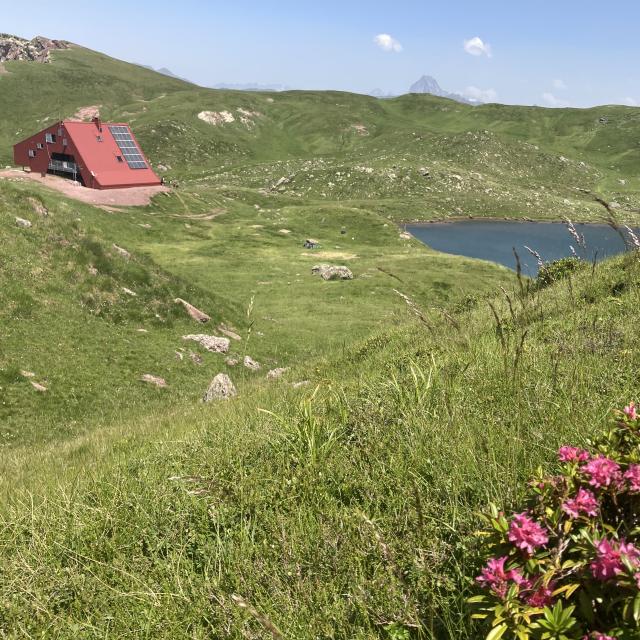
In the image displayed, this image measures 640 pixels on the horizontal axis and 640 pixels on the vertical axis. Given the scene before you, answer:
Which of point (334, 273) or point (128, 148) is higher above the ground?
point (128, 148)

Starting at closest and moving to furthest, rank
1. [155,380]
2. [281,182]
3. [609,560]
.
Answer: [609,560]
[155,380]
[281,182]

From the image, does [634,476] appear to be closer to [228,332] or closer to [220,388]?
[220,388]

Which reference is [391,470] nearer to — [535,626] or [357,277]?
[535,626]

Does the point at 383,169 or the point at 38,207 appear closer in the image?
the point at 38,207

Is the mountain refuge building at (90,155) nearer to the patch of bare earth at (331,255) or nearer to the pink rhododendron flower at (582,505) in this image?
the patch of bare earth at (331,255)

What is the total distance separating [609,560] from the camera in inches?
76.8

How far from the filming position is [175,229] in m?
74.8

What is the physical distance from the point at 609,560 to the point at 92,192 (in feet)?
288

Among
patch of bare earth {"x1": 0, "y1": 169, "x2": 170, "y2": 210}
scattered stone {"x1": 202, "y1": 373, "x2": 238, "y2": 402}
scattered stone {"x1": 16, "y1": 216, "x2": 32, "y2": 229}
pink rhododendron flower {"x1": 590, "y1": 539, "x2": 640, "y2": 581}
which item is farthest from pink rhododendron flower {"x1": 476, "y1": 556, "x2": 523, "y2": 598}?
patch of bare earth {"x1": 0, "y1": 169, "x2": 170, "y2": 210}

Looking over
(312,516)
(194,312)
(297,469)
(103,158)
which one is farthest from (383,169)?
(312,516)

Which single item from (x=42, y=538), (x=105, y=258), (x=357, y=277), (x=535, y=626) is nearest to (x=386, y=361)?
(x=42, y=538)

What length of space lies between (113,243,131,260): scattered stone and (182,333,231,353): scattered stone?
8592 millimetres

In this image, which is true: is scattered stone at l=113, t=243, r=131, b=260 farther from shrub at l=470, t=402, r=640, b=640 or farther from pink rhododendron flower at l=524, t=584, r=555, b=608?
pink rhododendron flower at l=524, t=584, r=555, b=608

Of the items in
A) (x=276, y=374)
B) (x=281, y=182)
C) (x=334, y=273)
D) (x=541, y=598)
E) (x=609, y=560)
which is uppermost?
(x=281, y=182)
